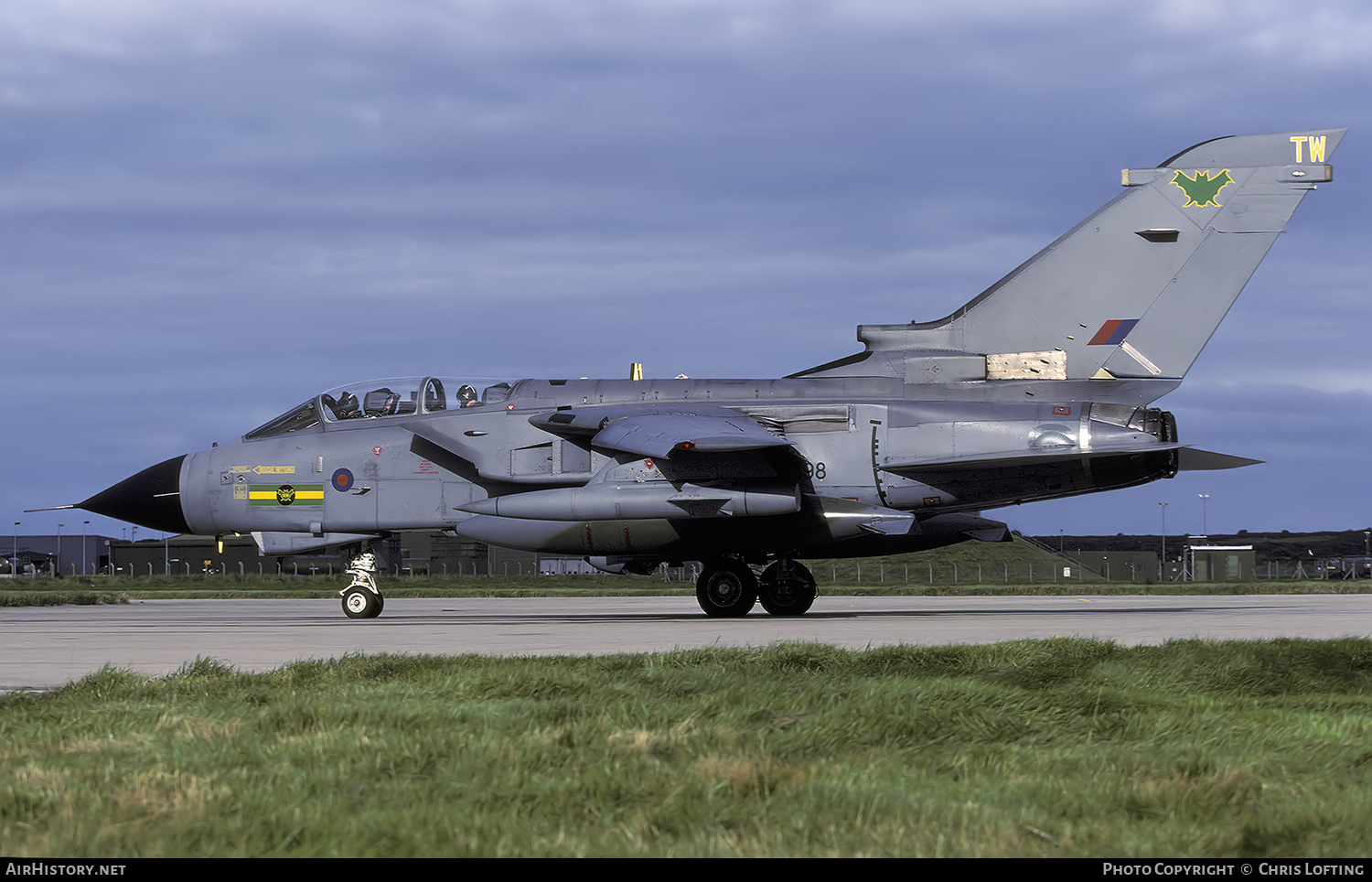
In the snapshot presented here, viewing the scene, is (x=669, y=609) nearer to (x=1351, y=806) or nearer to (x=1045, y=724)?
(x=1045, y=724)

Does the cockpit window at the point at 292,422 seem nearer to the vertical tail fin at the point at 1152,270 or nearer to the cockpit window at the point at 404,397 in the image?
the cockpit window at the point at 404,397

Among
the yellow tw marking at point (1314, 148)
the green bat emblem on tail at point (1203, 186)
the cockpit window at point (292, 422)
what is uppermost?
the yellow tw marking at point (1314, 148)

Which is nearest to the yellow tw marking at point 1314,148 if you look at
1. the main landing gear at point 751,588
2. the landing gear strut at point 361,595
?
the main landing gear at point 751,588

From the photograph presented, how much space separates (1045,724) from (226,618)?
60.0 ft

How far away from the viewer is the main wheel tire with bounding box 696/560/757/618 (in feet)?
60.2

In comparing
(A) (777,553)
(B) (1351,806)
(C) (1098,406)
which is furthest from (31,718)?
(C) (1098,406)

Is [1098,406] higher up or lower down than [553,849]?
higher up

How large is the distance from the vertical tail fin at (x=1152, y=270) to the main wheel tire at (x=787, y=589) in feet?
11.7

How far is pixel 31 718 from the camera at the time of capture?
6.17 metres

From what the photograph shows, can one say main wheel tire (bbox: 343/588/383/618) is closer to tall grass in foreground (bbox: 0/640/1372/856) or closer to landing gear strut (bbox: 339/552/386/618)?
landing gear strut (bbox: 339/552/386/618)

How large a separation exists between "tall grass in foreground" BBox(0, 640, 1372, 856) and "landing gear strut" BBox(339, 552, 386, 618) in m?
11.4

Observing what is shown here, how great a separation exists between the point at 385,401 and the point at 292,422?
66.9 inches

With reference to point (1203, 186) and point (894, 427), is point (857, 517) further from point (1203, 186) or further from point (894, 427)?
point (1203, 186)

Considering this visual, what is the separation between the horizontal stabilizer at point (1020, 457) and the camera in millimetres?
16406
